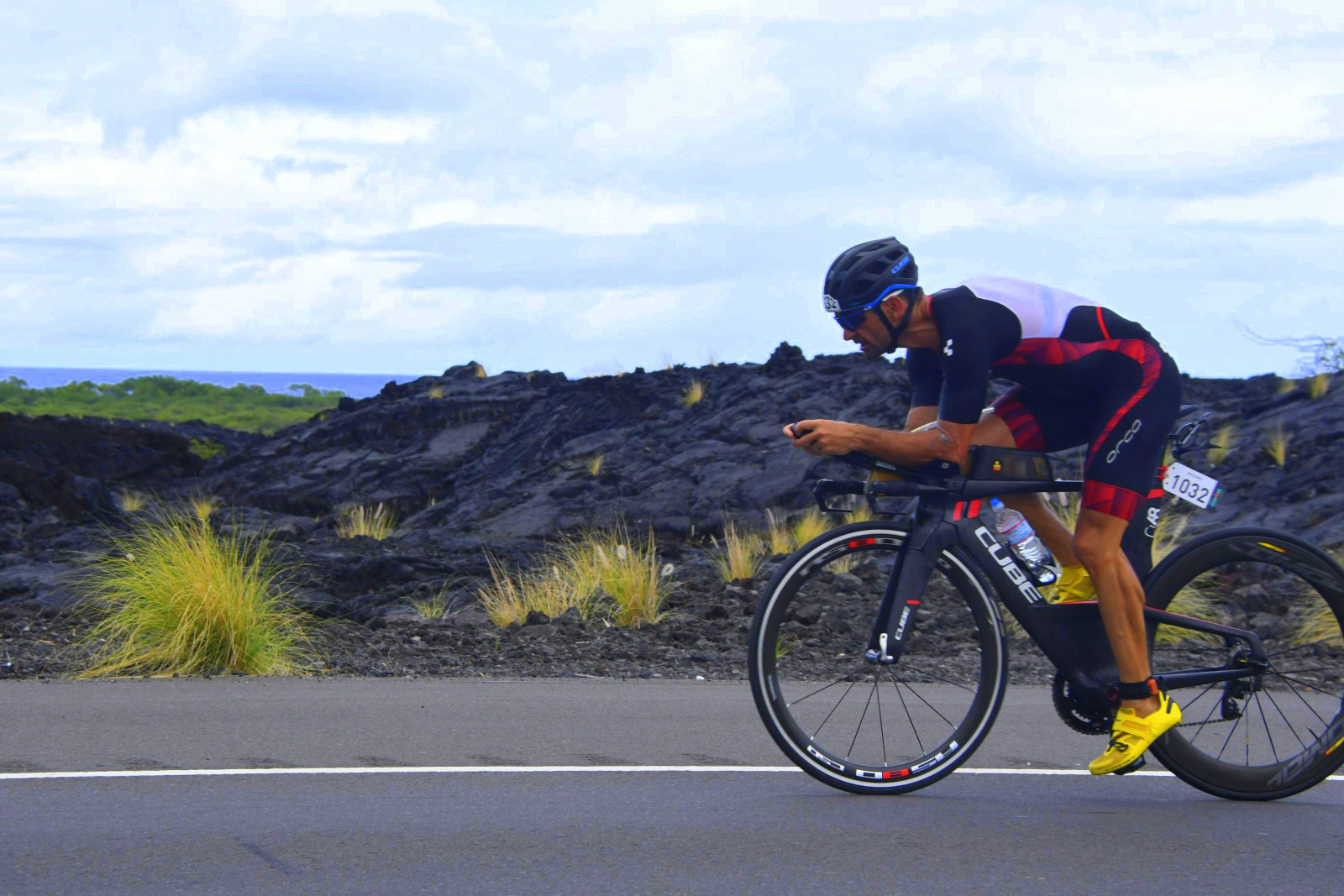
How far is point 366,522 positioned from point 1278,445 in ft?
52.5

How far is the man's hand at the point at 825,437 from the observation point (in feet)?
16.0

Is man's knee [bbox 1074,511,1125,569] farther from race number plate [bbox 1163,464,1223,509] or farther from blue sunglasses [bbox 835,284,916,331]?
blue sunglasses [bbox 835,284,916,331]

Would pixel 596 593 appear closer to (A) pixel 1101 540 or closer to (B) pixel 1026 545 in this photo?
(B) pixel 1026 545

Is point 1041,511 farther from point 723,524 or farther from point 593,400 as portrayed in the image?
point 593,400

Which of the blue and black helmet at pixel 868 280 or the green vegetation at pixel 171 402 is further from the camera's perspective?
the green vegetation at pixel 171 402

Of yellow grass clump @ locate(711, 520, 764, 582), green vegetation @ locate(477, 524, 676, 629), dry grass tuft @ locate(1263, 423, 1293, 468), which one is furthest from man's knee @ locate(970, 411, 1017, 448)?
dry grass tuft @ locate(1263, 423, 1293, 468)

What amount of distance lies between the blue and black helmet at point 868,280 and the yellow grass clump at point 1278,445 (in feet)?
57.3

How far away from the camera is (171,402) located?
74.6 meters

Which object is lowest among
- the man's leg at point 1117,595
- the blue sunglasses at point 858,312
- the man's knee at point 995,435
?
the man's leg at point 1117,595

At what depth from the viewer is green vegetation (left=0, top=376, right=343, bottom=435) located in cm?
6462

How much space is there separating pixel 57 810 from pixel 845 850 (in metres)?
2.99

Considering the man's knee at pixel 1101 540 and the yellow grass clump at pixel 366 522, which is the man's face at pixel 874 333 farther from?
the yellow grass clump at pixel 366 522

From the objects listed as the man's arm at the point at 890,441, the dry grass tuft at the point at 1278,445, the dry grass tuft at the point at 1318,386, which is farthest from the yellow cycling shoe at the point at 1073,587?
the dry grass tuft at the point at 1318,386

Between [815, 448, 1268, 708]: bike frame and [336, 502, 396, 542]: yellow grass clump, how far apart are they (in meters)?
15.5
